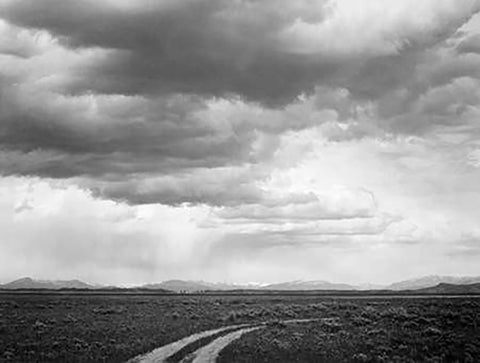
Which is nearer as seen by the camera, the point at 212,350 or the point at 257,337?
the point at 212,350

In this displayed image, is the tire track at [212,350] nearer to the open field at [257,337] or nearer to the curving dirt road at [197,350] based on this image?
the curving dirt road at [197,350]

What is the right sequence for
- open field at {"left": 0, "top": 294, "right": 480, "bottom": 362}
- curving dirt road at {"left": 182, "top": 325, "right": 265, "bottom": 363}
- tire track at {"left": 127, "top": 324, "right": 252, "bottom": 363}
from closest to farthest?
tire track at {"left": 127, "top": 324, "right": 252, "bottom": 363} → curving dirt road at {"left": 182, "top": 325, "right": 265, "bottom": 363} → open field at {"left": 0, "top": 294, "right": 480, "bottom": 362}

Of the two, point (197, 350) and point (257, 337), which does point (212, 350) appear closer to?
point (197, 350)

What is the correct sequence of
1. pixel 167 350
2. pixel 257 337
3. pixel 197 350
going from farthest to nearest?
pixel 257 337 < pixel 197 350 < pixel 167 350

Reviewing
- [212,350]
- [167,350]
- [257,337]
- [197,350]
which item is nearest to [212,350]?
[212,350]

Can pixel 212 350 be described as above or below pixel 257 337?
below

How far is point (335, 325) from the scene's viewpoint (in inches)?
1925

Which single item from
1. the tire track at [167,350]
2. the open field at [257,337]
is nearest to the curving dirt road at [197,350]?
the tire track at [167,350]

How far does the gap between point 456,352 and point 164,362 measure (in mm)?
17614

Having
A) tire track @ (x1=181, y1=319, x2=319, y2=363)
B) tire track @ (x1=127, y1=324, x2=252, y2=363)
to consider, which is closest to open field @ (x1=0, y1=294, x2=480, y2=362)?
tire track @ (x1=181, y1=319, x2=319, y2=363)

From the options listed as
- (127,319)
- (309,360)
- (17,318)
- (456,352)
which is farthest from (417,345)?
(17,318)

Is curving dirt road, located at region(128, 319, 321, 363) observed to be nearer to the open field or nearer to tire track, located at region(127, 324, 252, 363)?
tire track, located at region(127, 324, 252, 363)

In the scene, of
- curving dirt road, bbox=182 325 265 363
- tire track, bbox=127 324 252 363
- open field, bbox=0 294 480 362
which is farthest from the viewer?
open field, bbox=0 294 480 362

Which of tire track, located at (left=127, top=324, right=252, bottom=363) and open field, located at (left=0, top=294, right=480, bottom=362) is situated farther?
open field, located at (left=0, top=294, right=480, bottom=362)
